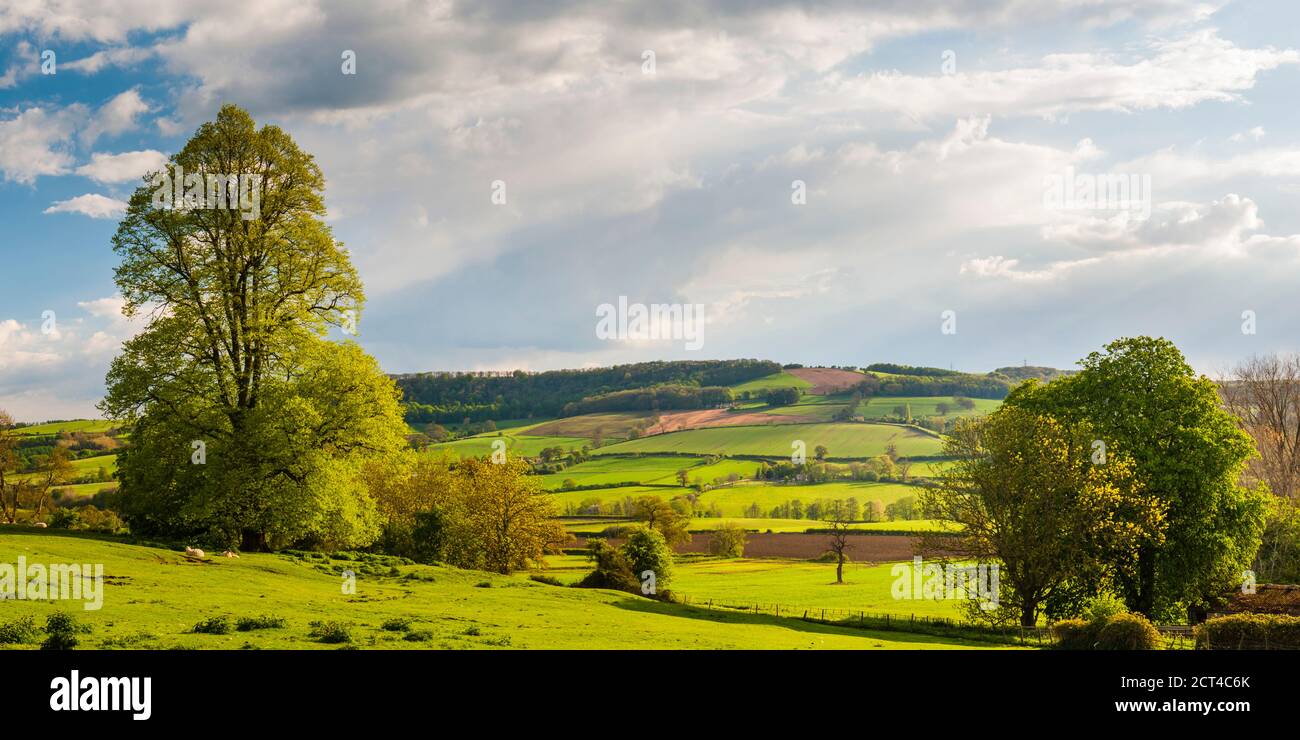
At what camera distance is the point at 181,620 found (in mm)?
26969

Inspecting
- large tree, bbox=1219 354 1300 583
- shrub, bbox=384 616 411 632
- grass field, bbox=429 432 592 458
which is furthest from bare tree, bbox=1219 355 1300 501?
grass field, bbox=429 432 592 458

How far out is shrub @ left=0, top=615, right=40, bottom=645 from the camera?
844 inches

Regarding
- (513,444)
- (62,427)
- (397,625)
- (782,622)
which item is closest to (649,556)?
(782,622)

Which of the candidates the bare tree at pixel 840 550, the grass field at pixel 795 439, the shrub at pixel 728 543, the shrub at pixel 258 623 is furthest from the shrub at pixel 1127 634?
the grass field at pixel 795 439

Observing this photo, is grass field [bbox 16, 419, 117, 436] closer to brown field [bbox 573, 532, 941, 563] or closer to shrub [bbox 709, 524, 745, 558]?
brown field [bbox 573, 532, 941, 563]

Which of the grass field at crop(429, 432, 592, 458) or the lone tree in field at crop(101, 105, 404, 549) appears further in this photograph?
the grass field at crop(429, 432, 592, 458)

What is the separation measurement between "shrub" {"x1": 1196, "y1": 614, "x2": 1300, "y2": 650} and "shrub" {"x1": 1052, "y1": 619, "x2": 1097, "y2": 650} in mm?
3998

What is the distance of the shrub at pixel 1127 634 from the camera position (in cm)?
3406

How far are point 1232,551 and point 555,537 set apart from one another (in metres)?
47.8

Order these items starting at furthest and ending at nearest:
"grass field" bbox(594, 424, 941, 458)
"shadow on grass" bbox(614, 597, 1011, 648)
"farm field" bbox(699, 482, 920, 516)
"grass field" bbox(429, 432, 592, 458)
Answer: "grass field" bbox(594, 424, 941, 458), "grass field" bbox(429, 432, 592, 458), "farm field" bbox(699, 482, 920, 516), "shadow on grass" bbox(614, 597, 1011, 648)

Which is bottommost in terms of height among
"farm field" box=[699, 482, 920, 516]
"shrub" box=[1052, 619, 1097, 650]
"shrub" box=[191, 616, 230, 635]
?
"farm field" box=[699, 482, 920, 516]

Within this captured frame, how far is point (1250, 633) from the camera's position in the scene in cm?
3512

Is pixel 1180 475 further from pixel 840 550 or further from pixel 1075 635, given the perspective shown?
pixel 840 550
